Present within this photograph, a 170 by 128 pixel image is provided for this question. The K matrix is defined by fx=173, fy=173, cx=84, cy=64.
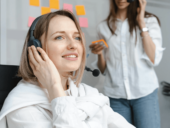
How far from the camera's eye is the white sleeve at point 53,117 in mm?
672

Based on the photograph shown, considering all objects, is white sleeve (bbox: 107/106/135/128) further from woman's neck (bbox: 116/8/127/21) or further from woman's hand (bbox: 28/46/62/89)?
woman's neck (bbox: 116/8/127/21)

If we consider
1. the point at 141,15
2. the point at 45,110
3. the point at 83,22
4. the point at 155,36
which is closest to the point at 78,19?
the point at 83,22

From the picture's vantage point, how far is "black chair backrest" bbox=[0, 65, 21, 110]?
83 cm

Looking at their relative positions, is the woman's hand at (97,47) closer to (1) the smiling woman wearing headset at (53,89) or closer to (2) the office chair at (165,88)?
(1) the smiling woman wearing headset at (53,89)

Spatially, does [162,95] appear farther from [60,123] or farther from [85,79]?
[60,123]

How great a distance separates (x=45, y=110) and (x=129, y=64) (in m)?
0.86

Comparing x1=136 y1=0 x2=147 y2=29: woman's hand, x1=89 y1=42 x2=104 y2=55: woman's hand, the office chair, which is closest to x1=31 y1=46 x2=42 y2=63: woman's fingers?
x1=89 y1=42 x2=104 y2=55: woman's hand

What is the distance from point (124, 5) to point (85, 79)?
31.2 inches

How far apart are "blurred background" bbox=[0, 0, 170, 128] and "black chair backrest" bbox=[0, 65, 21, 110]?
0.62 m

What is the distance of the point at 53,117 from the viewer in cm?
70

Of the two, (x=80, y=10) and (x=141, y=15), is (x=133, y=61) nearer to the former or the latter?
(x=141, y=15)

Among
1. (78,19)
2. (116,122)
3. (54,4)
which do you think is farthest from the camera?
(78,19)

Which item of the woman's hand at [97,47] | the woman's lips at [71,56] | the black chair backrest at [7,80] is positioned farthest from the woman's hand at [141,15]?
the black chair backrest at [7,80]

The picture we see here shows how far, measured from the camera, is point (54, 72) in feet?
2.55
